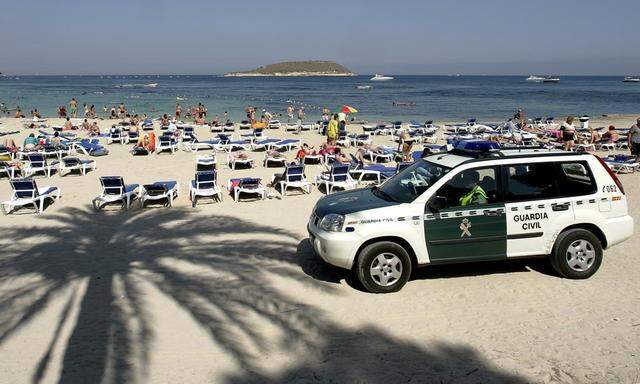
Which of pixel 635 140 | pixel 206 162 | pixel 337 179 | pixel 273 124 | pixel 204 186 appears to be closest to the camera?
pixel 204 186

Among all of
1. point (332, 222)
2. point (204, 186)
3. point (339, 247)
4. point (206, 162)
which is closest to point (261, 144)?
point (206, 162)

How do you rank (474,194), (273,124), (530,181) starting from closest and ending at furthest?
(474,194)
(530,181)
(273,124)

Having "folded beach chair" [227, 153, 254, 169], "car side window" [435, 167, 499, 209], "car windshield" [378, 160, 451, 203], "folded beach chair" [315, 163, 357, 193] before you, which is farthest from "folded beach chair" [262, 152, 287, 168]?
"car side window" [435, 167, 499, 209]

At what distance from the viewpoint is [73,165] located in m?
15.1

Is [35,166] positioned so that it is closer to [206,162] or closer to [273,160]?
[206,162]

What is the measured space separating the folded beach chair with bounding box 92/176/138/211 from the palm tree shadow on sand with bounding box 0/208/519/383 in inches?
51.8

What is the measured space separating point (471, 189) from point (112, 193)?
8498 mm

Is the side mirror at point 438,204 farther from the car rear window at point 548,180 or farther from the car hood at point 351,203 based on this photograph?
the car rear window at point 548,180

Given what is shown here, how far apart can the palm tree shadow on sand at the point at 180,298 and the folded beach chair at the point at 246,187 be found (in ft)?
6.55

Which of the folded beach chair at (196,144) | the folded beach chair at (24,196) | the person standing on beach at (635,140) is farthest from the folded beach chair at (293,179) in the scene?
the person standing on beach at (635,140)

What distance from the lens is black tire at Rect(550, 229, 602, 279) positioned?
6414mm

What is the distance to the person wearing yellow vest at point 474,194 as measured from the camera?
20.4ft

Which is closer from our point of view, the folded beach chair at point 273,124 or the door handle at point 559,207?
the door handle at point 559,207

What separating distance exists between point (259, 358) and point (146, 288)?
2.52 metres
